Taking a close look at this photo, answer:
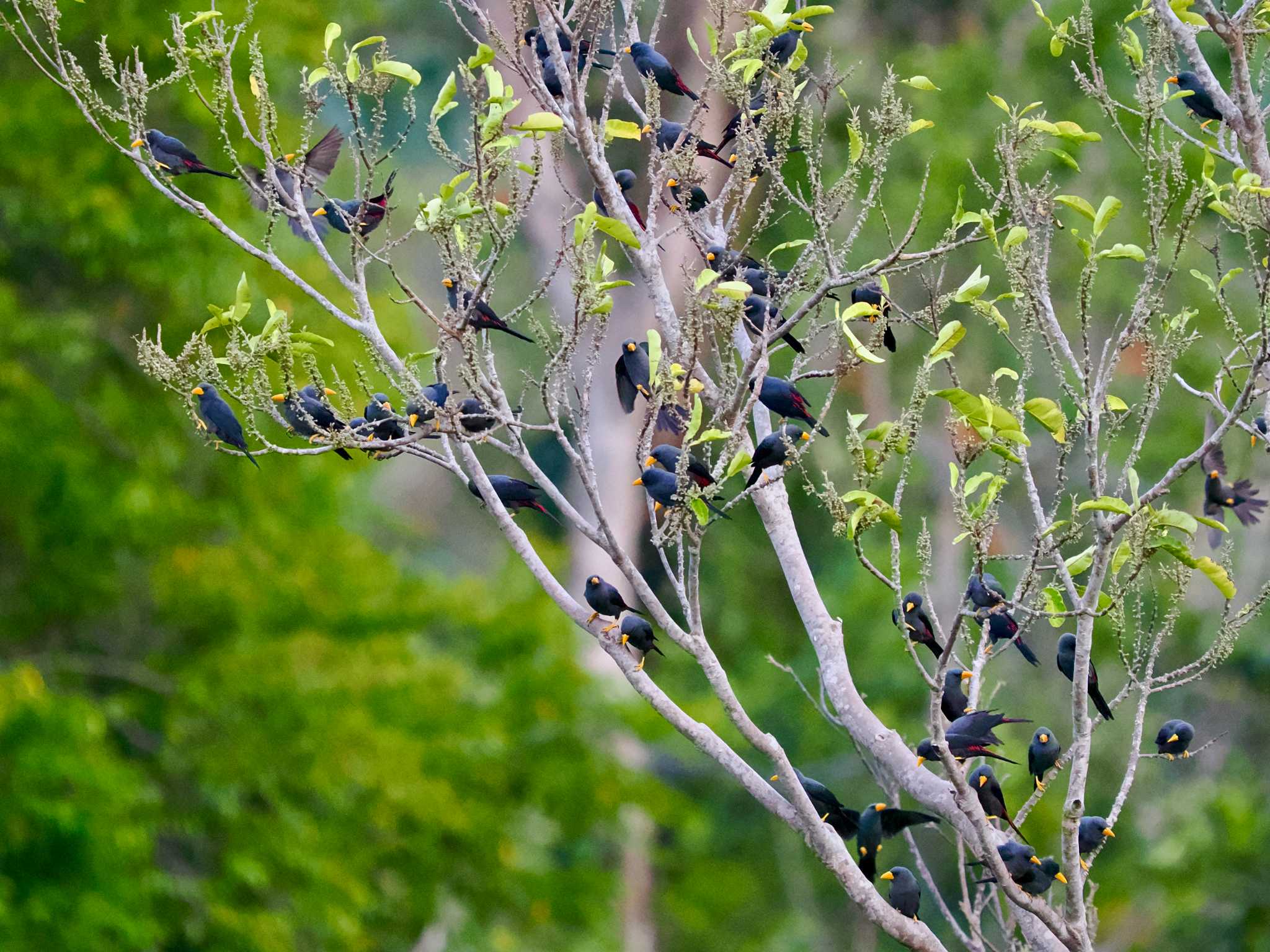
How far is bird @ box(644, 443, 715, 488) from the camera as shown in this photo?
10.5ft

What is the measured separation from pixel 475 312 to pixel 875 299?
102cm

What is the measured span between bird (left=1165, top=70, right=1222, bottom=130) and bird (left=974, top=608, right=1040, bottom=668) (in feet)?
4.66

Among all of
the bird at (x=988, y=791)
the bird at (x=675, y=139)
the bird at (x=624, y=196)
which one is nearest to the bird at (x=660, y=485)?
the bird at (x=624, y=196)

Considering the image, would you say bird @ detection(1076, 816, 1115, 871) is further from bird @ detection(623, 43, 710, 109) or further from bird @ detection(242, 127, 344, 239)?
bird @ detection(242, 127, 344, 239)

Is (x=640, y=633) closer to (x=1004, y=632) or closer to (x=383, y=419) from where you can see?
(x=1004, y=632)

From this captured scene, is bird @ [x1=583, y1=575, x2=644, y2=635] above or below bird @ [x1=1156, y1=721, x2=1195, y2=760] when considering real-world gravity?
below

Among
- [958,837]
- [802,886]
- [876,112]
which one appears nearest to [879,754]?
[958,837]

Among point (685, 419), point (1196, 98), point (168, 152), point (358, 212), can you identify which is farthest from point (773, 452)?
point (168, 152)

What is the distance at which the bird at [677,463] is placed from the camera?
10.5 ft

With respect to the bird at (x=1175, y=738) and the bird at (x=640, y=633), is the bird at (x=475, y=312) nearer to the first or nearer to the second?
the bird at (x=640, y=633)

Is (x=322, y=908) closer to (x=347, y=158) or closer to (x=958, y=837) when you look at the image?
(x=958, y=837)

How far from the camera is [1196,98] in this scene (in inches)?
152

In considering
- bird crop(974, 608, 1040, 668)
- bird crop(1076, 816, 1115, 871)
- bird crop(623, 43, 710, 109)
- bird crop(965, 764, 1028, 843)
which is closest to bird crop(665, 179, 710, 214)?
bird crop(623, 43, 710, 109)

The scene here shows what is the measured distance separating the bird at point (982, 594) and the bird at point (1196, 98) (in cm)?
147
